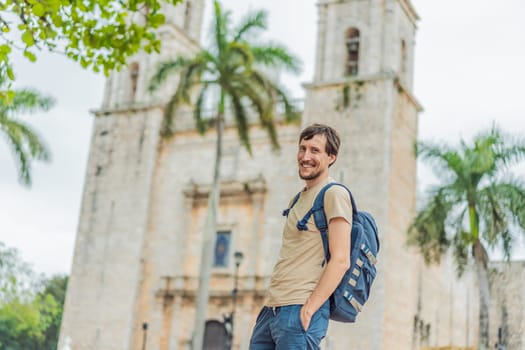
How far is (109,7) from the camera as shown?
27.4ft

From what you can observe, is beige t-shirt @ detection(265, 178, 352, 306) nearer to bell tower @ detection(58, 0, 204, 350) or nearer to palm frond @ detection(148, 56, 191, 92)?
palm frond @ detection(148, 56, 191, 92)

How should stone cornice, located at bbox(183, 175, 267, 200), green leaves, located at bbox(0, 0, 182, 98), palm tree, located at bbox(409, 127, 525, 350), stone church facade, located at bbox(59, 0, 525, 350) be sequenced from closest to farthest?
green leaves, located at bbox(0, 0, 182, 98) < palm tree, located at bbox(409, 127, 525, 350) < stone church facade, located at bbox(59, 0, 525, 350) < stone cornice, located at bbox(183, 175, 267, 200)

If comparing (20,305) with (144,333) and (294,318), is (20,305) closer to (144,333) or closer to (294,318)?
(144,333)

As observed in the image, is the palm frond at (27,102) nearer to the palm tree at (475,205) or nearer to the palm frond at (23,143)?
the palm frond at (23,143)

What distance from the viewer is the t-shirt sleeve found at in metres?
3.13

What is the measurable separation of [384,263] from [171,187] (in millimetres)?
8502

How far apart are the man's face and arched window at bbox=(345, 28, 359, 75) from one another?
23.9 m

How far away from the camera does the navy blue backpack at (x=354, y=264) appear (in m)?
3.14

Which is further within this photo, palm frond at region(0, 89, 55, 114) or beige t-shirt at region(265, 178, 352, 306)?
palm frond at region(0, 89, 55, 114)

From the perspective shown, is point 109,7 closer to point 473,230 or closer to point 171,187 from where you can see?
point 473,230

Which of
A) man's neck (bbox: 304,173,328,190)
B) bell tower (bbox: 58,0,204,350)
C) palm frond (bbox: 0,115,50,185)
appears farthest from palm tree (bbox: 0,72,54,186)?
man's neck (bbox: 304,173,328,190)

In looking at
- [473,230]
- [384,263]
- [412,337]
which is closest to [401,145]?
[384,263]

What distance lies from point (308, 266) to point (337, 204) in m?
0.27

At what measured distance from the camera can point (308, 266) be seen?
10.5 ft
